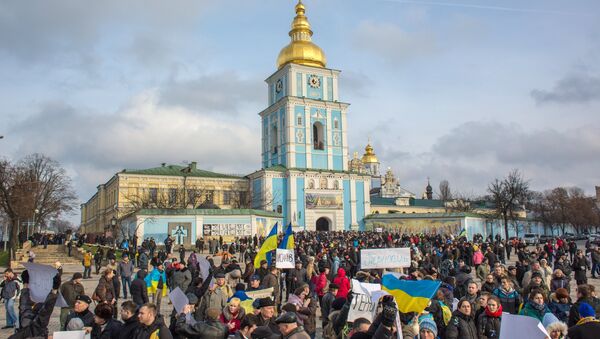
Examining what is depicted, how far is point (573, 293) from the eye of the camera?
1714 cm

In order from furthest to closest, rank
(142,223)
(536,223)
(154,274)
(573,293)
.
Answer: (536,223), (142,223), (573,293), (154,274)

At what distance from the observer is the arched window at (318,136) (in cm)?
6131

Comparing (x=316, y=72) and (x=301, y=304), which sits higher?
(x=316, y=72)

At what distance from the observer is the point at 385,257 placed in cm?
1364

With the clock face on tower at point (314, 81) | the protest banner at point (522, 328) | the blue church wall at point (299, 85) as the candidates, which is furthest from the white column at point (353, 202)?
the protest banner at point (522, 328)

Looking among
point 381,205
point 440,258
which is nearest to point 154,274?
point 440,258

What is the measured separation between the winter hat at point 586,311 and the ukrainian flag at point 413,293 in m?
1.77

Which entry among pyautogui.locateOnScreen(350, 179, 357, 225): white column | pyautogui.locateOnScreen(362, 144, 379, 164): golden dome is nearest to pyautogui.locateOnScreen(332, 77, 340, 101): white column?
pyautogui.locateOnScreen(350, 179, 357, 225): white column

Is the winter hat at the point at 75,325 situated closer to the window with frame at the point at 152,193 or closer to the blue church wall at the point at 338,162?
the window with frame at the point at 152,193

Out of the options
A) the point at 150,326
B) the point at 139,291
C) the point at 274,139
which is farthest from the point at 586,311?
the point at 274,139

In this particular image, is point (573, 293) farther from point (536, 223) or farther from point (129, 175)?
point (536, 223)

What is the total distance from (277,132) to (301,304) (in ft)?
177

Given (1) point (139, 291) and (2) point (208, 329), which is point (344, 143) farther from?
(2) point (208, 329)

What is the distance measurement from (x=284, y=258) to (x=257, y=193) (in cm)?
4600
